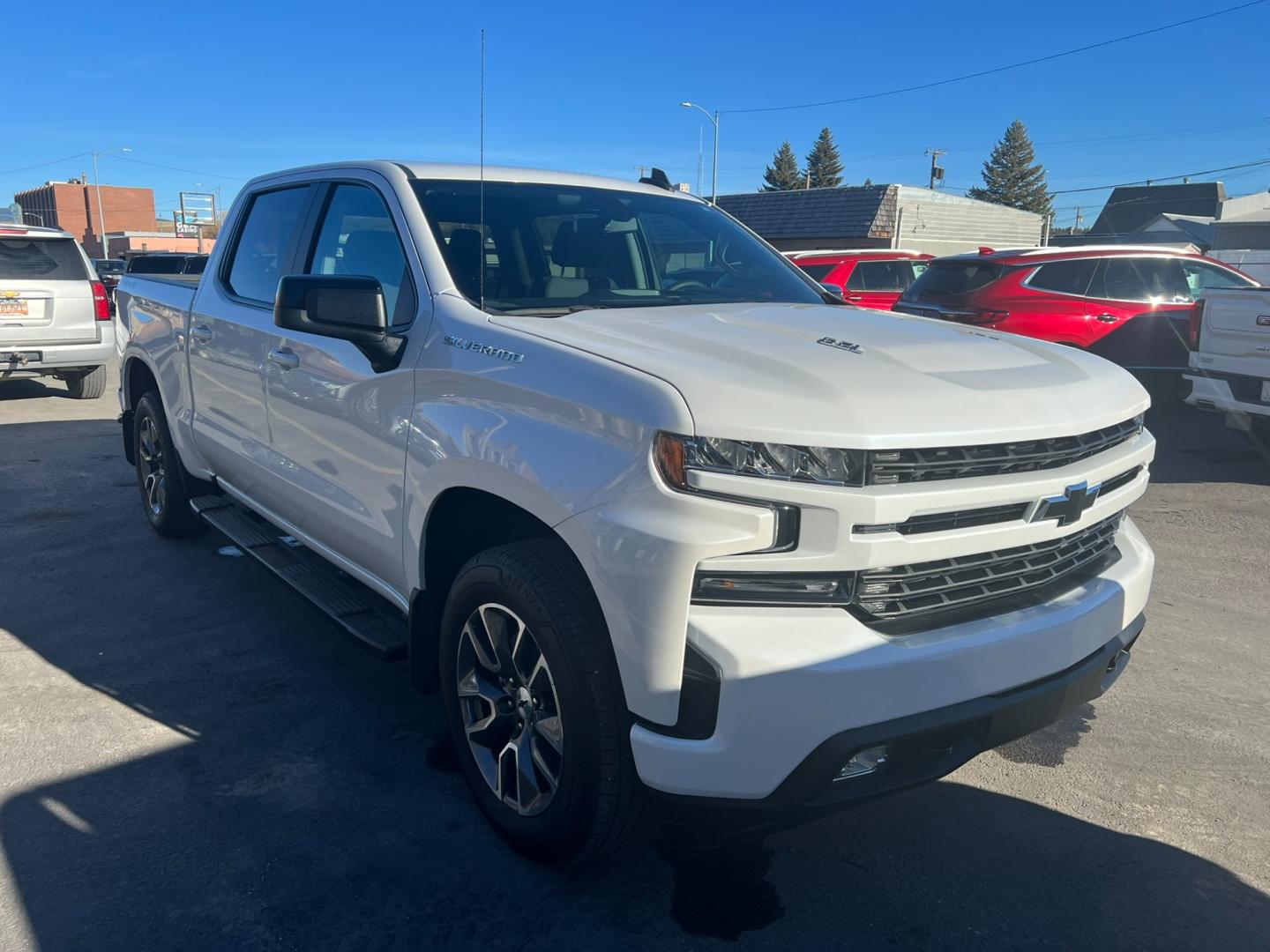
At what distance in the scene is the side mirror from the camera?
302cm

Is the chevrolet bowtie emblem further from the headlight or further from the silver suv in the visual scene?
the silver suv

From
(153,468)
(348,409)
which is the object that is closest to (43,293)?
(153,468)

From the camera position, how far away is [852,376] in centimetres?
245

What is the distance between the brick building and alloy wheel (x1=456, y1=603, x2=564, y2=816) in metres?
104

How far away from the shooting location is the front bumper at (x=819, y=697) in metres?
2.13

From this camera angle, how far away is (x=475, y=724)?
296 cm

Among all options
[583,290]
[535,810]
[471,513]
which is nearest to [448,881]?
[535,810]

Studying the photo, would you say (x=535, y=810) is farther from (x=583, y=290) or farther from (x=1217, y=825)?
(x=1217, y=825)

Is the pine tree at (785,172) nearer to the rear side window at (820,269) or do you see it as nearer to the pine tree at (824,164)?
the pine tree at (824,164)

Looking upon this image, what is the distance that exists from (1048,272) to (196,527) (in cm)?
830

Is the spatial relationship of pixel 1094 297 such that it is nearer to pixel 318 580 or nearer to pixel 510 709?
pixel 318 580

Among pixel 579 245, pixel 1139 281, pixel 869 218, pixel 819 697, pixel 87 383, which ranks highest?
pixel 869 218

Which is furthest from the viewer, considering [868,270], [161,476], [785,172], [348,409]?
[785,172]

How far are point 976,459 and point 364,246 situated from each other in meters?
2.32
